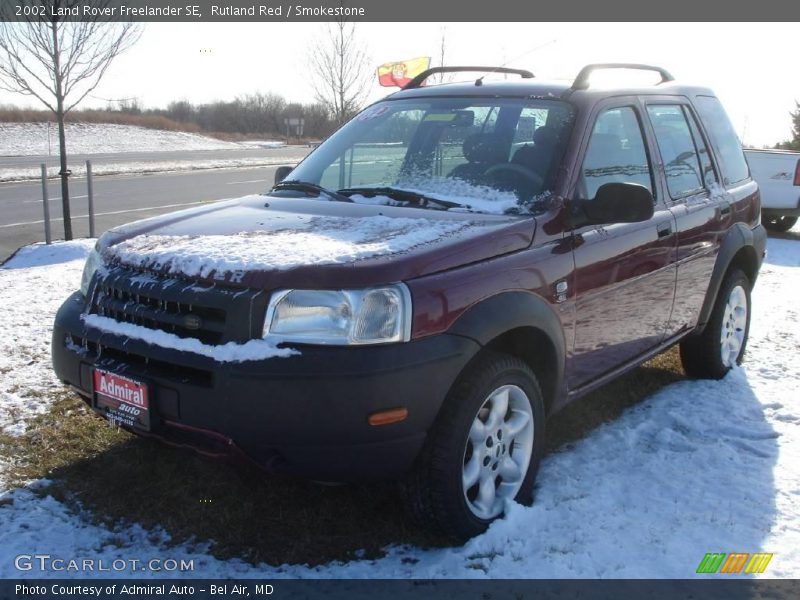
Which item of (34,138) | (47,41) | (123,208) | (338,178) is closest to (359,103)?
(123,208)

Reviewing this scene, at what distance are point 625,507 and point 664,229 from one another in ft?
5.23

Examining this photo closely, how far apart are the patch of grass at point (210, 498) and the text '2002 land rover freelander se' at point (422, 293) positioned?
1.17 feet

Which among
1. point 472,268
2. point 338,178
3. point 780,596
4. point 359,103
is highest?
point 359,103

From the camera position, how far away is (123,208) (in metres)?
16.2

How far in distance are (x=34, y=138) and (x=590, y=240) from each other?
4332cm

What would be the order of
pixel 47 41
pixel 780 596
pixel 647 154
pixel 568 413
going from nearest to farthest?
pixel 780 596 → pixel 647 154 → pixel 568 413 → pixel 47 41

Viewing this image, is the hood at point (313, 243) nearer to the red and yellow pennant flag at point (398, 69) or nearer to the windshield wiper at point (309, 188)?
the windshield wiper at point (309, 188)

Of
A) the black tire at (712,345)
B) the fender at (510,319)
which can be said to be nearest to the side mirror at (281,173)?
the fender at (510,319)

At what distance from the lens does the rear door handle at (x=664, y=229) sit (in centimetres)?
418

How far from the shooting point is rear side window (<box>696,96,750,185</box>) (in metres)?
5.12

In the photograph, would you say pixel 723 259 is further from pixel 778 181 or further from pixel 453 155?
pixel 778 181

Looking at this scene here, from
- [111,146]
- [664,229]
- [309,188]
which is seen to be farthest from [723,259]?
[111,146]

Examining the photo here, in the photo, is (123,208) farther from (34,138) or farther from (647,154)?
(34,138)

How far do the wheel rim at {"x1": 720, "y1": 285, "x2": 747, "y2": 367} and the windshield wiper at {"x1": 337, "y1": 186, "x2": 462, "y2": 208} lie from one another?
2.59m
